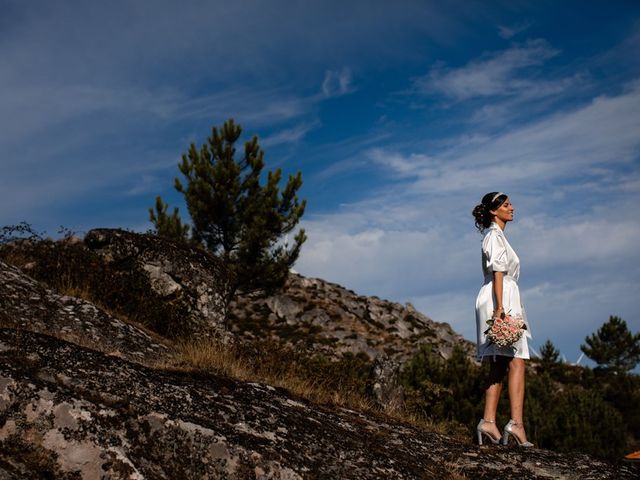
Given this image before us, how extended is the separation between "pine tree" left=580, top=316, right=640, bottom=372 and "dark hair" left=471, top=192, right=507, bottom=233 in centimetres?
3451

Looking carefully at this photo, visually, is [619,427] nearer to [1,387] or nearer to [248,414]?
[248,414]

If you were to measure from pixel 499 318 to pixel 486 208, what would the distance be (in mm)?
1340

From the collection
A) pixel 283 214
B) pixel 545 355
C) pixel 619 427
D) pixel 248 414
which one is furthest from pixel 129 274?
pixel 545 355

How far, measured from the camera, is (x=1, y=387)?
3.41 meters

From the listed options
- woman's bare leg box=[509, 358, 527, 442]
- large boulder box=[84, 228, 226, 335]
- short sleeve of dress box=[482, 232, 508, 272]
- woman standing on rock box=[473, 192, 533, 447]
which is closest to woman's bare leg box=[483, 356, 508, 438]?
woman standing on rock box=[473, 192, 533, 447]

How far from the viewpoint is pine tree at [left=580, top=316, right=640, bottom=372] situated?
37.2m

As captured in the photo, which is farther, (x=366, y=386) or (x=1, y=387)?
(x=366, y=386)

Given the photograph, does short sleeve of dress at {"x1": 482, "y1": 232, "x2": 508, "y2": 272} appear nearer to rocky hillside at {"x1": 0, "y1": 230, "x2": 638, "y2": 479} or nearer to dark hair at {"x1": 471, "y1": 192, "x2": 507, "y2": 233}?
dark hair at {"x1": 471, "y1": 192, "x2": 507, "y2": 233}

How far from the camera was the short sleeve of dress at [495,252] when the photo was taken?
653 centimetres

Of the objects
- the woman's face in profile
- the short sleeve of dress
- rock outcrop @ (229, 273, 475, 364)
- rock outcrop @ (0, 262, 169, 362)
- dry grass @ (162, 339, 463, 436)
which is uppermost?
rock outcrop @ (229, 273, 475, 364)

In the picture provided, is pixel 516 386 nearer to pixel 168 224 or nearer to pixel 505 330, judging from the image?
pixel 505 330

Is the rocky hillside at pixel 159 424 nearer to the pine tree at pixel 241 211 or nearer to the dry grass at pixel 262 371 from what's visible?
the dry grass at pixel 262 371

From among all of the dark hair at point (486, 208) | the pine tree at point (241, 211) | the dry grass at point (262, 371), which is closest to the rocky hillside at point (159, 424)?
the dry grass at point (262, 371)

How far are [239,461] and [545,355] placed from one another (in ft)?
117
